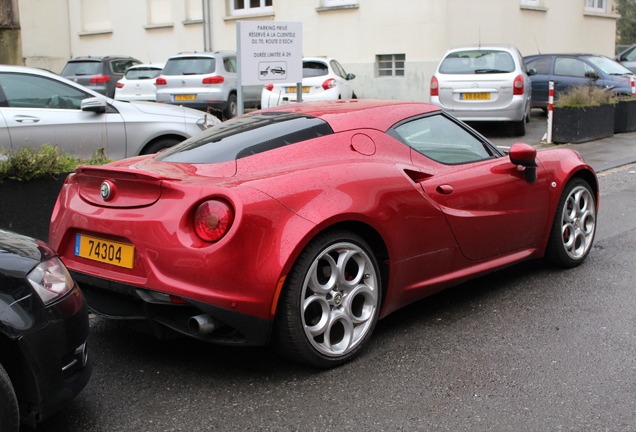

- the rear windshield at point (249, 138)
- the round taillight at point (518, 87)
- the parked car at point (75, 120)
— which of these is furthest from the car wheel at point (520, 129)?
the rear windshield at point (249, 138)

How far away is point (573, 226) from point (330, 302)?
2515 mm

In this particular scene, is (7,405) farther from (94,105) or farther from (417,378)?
(94,105)

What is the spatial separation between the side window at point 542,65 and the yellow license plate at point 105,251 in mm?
15391

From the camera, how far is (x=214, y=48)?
78.0 feet

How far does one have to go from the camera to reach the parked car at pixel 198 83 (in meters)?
16.9

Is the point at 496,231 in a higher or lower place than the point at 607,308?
higher

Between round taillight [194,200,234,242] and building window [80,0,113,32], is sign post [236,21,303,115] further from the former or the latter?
building window [80,0,113,32]

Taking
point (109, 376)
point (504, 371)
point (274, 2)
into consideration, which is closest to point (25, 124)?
point (109, 376)

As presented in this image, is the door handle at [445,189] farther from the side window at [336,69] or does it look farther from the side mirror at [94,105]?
the side window at [336,69]

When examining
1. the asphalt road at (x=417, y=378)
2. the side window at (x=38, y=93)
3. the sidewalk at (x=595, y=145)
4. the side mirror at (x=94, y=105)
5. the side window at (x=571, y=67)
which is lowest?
the asphalt road at (x=417, y=378)

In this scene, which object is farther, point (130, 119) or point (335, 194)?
point (130, 119)

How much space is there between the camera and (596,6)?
79.8 feet

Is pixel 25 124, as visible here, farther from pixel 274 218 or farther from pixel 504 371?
pixel 504 371

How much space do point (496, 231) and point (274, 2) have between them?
62.9 feet
